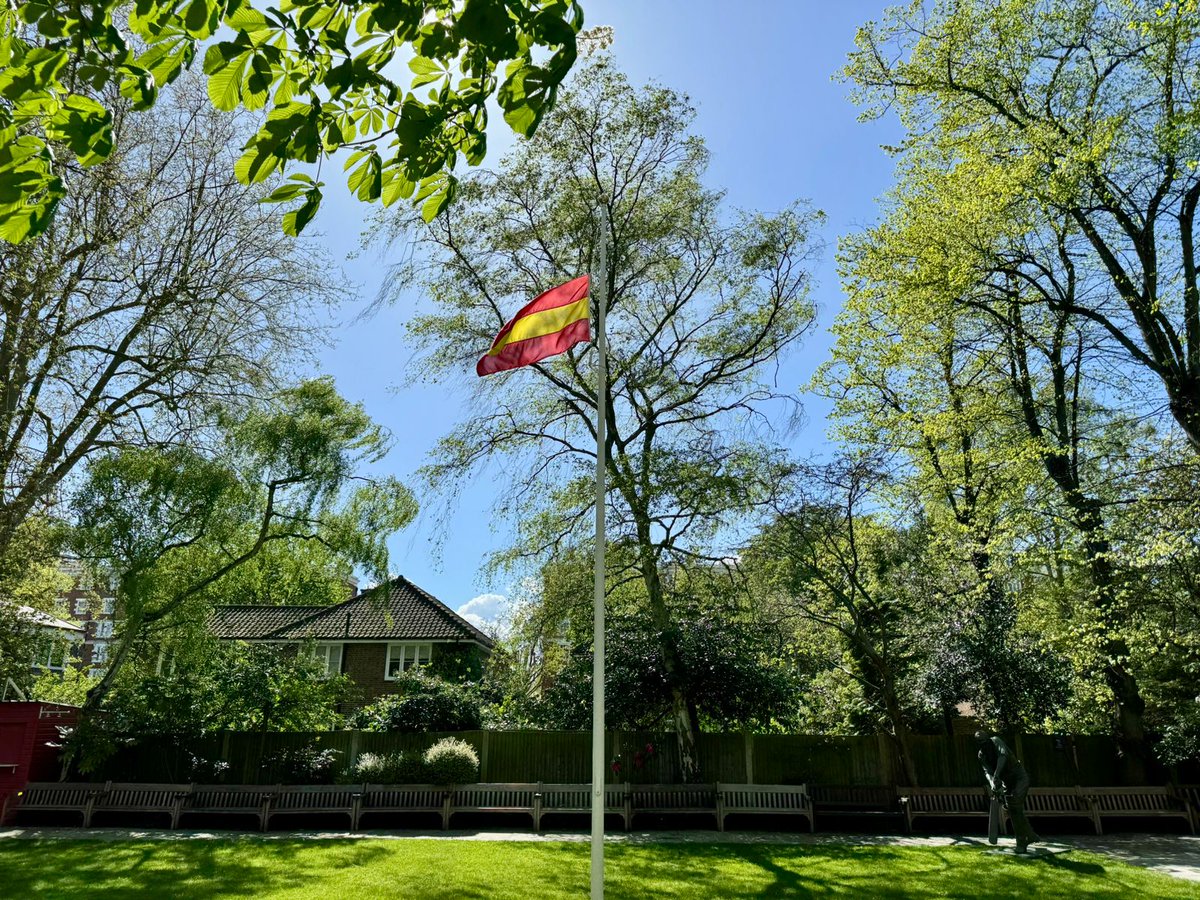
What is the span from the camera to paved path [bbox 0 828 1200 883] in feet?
42.8

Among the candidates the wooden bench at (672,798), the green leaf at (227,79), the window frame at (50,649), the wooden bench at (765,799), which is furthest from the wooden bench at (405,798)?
the green leaf at (227,79)

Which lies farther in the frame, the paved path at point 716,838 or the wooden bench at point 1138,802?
the wooden bench at point 1138,802

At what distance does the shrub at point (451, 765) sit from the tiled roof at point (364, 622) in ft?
48.4

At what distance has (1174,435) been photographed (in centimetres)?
1617

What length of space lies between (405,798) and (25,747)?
723 cm

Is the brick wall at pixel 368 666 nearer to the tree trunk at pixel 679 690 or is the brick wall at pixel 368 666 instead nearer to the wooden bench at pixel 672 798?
the tree trunk at pixel 679 690

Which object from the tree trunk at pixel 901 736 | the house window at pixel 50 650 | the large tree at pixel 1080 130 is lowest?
the tree trunk at pixel 901 736

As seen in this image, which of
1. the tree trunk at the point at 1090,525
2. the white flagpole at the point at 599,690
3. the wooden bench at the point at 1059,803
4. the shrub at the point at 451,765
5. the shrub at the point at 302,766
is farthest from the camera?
the shrub at the point at 302,766

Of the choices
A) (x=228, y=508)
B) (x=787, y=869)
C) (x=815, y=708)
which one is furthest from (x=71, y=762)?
(x=815, y=708)

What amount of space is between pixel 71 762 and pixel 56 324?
8988mm

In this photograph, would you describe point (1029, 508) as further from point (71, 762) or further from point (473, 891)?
point (71, 762)

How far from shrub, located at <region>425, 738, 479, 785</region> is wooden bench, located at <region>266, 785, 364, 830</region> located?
1.40m

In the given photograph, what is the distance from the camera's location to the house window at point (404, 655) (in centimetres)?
3103

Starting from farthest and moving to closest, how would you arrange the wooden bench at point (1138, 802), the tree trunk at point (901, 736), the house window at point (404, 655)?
1. the house window at point (404, 655)
2. the tree trunk at point (901, 736)
3. the wooden bench at point (1138, 802)
